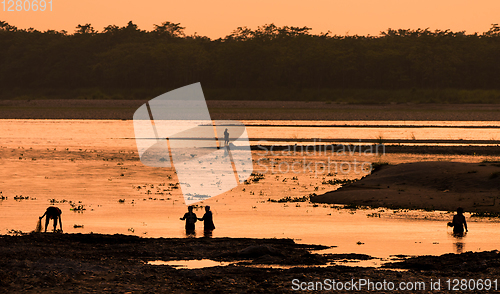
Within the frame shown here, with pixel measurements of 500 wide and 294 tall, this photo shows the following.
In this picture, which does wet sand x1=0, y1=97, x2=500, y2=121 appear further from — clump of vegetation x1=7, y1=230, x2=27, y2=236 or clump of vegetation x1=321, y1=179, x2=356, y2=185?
clump of vegetation x1=7, y1=230, x2=27, y2=236

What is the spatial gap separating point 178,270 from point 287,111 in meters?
98.7

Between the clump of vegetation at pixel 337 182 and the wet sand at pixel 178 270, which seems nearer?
the wet sand at pixel 178 270

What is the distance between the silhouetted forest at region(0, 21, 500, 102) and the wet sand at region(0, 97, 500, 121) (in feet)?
67.2

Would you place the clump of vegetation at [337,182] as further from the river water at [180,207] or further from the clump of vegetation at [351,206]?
the clump of vegetation at [351,206]

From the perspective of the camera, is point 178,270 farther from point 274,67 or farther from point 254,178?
point 274,67

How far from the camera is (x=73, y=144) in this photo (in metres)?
55.9

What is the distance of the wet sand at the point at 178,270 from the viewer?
12930mm

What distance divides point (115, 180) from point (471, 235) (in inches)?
764

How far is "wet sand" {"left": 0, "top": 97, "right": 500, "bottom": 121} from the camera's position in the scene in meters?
99.2

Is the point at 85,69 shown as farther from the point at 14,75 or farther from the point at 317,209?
the point at 317,209

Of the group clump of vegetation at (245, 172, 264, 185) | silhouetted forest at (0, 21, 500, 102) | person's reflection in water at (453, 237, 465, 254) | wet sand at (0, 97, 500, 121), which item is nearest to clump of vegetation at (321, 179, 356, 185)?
clump of vegetation at (245, 172, 264, 185)

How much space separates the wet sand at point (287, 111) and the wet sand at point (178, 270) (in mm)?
78062

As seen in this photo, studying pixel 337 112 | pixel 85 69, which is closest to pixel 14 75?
pixel 85 69

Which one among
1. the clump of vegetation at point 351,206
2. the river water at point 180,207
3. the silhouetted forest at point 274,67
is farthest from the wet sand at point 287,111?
the clump of vegetation at point 351,206
